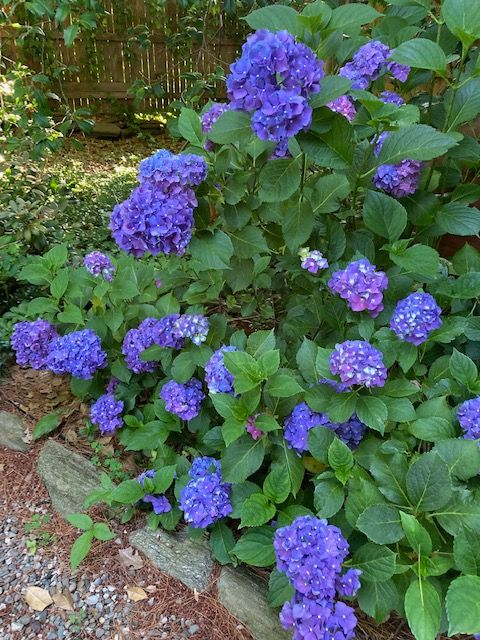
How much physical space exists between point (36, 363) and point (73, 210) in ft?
7.30

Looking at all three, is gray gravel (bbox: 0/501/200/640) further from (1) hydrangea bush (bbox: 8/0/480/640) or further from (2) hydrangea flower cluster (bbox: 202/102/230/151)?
(2) hydrangea flower cluster (bbox: 202/102/230/151)

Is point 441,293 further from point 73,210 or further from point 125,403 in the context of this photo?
point 73,210

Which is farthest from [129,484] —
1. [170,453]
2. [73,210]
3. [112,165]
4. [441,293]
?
[112,165]

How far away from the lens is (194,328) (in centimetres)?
176

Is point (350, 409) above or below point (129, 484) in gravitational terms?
above

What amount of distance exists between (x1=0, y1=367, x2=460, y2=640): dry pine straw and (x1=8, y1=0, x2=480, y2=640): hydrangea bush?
0.41 ft

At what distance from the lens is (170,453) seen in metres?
1.88

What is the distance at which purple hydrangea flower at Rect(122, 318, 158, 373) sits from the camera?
6.26 feet

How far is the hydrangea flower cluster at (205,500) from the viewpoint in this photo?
1.56m

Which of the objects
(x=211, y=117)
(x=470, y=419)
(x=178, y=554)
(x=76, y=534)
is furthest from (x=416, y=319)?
(x=76, y=534)

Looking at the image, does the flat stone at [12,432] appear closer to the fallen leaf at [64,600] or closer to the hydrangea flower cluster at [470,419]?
the fallen leaf at [64,600]

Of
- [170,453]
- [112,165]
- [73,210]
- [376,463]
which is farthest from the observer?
[112,165]

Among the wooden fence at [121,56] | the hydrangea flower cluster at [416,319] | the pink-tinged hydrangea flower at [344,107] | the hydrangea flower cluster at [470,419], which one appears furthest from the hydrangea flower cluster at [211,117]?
the wooden fence at [121,56]

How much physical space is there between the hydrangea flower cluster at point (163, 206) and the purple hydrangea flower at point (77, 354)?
0.56m
